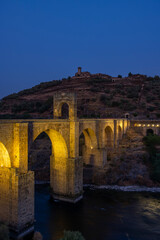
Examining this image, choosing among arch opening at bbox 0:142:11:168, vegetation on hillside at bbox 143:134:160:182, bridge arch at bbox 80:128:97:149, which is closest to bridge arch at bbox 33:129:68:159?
bridge arch at bbox 80:128:97:149

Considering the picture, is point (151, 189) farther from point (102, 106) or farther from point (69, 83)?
point (69, 83)

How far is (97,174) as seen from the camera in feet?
77.1

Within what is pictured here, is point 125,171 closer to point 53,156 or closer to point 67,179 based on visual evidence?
point 67,179

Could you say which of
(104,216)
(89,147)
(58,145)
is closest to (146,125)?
(89,147)

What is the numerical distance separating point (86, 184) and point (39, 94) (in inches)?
1707

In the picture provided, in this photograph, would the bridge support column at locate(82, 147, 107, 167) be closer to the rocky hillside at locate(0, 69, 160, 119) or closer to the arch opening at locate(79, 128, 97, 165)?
→ the arch opening at locate(79, 128, 97, 165)

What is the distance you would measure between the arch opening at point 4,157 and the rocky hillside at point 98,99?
23214 millimetres

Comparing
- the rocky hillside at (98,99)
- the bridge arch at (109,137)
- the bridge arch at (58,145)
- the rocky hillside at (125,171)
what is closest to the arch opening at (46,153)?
the bridge arch at (58,145)

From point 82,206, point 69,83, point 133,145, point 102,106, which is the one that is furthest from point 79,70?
point 82,206

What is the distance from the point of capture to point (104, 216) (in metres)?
16.1

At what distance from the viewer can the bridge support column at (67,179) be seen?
17812 mm

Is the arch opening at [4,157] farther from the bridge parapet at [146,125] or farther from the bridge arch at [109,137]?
the bridge parapet at [146,125]

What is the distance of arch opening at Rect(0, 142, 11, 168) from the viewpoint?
12.6 m

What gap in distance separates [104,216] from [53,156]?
20.7ft
